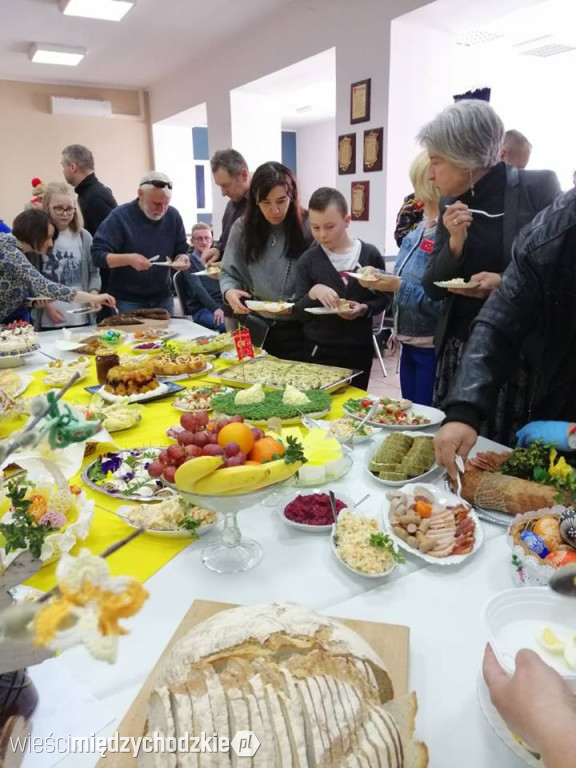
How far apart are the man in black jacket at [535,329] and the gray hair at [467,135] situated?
0.45 metres

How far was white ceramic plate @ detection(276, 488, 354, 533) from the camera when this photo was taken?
4.06ft

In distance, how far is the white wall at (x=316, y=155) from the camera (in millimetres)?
11781

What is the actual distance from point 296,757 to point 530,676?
30 centimetres

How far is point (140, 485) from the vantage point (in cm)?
142

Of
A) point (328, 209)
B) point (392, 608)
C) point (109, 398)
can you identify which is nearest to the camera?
point (392, 608)

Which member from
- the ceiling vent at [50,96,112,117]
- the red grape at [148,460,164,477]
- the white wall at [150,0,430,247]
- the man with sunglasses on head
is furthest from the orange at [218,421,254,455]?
the ceiling vent at [50,96,112,117]

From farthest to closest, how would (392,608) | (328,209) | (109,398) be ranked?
1. (328,209)
2. (109,398)
3. (392,608)

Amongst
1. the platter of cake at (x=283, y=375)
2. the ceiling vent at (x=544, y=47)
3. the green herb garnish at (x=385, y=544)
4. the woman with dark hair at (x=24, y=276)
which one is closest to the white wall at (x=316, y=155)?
the ceiling vent at (x=544, y=47)

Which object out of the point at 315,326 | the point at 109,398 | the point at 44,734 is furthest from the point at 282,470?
the point at 315,326

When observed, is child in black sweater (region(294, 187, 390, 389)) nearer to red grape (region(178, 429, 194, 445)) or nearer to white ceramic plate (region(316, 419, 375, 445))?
white ceramic plate (region(316, 419, 375, 445))

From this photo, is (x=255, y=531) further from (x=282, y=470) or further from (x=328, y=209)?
(x=328, y=209)

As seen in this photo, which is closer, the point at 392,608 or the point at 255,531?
the point at 392,608

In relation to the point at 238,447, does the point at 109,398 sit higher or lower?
lower

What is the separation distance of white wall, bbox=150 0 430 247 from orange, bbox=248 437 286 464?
430 cm
